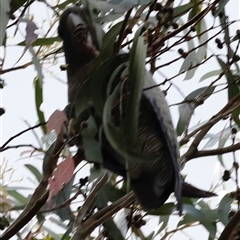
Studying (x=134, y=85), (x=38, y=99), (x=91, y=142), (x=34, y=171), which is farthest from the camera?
(x=34, y=171)

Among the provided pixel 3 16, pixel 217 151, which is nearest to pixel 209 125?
pixel 217 151

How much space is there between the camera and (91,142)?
0.70m

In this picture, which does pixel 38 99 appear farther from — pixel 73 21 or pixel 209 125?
pixel 209 125

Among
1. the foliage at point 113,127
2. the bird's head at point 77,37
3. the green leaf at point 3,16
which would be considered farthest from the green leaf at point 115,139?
the bird's head at point 77,37

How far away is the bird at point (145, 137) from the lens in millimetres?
760

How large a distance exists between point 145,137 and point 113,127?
185mm

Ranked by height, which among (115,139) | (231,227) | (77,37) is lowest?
(231,227)

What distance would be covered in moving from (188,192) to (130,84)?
0.92 ft

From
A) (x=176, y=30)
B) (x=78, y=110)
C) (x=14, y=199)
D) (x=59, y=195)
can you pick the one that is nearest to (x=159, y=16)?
(x=176, y=30)

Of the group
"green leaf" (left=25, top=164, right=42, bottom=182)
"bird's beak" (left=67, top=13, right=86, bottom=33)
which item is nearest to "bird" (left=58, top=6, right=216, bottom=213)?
"bird's beak" (left=67, top=13, right=86, bottom=33)

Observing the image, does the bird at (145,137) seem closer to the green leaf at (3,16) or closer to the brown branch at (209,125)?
the brown branch at (209,125)

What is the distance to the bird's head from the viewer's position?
880mm

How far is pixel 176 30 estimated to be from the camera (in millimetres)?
842

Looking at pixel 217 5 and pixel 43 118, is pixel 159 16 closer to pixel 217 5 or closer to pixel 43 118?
pixel 217 5
